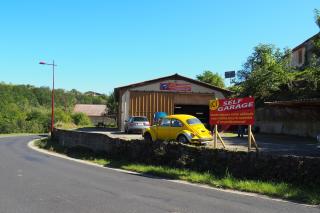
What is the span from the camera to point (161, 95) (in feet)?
133

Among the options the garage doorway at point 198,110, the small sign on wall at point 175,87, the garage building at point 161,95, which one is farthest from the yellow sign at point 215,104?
the garage doorway at point 198,110

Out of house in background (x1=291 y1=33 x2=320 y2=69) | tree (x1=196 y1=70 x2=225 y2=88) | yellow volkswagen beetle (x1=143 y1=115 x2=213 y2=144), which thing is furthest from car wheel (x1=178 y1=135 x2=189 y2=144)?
tree (x1=196 y1=70 x2=225 y2=88)

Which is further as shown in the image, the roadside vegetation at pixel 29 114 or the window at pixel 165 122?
the roadside vegetation at pixel 29 114

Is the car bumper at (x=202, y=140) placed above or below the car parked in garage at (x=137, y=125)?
below

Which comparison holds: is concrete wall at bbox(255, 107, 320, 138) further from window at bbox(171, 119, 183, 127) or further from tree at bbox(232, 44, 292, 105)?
window at bbox(171, 119, 183, 127)

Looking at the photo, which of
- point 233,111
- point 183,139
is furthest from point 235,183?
point 183,139

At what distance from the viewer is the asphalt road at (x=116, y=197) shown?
30.5 feet

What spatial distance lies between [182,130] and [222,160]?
19.5ft

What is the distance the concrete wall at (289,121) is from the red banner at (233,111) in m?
13.3

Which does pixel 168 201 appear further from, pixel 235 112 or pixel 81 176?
pixel 235 112

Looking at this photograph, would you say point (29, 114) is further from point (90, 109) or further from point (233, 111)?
point (233, 111)

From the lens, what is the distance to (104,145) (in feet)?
80.4

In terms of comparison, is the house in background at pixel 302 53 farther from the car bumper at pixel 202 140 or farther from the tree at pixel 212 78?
the car bumper at pixel 202 140

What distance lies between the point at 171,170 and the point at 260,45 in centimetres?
3553
